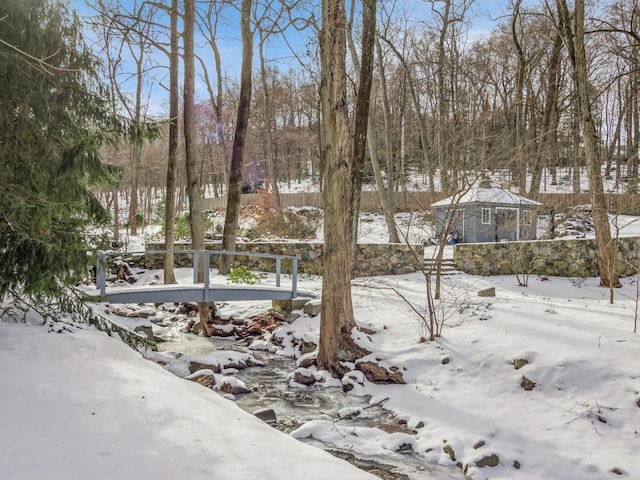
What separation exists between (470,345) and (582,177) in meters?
23.0

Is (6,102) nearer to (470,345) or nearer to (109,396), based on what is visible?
(109,396)

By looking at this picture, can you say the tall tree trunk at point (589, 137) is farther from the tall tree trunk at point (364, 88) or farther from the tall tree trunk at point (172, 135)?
the tall tree trunk at point (172, 135)

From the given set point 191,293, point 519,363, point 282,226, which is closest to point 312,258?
point 282,226

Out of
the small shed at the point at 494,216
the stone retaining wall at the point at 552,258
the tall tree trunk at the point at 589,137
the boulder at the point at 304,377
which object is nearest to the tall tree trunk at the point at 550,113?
the small shed at the point at 494,216

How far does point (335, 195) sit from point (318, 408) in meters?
2.88

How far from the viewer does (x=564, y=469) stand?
3.98 metres

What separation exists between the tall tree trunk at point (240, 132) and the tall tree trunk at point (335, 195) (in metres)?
4.39

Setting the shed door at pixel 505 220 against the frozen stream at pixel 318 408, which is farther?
the shed door at pixel 505 220

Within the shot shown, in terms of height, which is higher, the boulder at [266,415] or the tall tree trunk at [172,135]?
the tall tree trunk at [172,135]

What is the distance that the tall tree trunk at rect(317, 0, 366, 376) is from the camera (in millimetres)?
6383

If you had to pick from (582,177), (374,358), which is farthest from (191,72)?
(582,177)

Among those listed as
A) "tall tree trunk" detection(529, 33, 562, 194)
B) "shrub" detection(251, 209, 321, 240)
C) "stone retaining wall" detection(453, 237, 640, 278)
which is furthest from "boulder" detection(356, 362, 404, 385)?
"tall tree trunk" detection(529, 33, 562, 194)

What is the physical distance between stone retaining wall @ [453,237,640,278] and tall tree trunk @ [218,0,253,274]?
6846 mm

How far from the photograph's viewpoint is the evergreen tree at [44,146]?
12.8 ft
